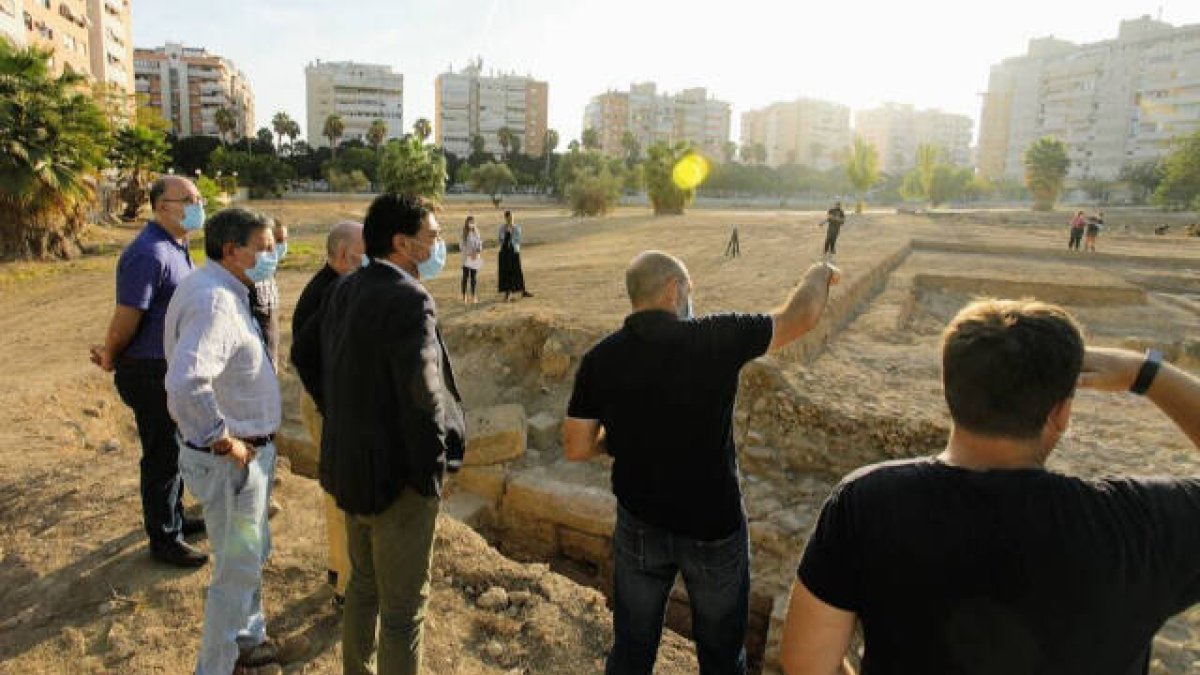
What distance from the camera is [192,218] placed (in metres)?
3.70

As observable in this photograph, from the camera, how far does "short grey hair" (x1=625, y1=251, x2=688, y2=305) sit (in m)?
2.47

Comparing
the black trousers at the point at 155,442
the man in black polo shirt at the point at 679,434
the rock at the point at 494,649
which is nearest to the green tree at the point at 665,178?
the black trousers at the point at 155,442

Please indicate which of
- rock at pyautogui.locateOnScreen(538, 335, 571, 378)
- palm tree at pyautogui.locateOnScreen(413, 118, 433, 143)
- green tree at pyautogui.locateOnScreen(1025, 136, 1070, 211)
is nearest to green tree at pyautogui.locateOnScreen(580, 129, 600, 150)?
palm tree at pyautogui.locateOnScreen(413, 118, 433, 143)

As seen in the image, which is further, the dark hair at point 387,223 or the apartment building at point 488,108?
the apartment building at point 488,108

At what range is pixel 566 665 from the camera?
344 centimetres

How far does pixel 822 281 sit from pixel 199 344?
2.36m

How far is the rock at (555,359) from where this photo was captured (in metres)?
8.68

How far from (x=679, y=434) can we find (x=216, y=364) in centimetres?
179

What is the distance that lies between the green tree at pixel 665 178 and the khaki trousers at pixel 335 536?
41857mm

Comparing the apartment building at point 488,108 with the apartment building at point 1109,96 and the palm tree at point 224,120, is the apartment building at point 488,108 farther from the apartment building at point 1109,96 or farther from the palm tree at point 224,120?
the apartment building at point 1109,96

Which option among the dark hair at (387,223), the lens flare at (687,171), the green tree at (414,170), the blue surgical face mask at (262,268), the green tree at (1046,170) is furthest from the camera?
the green tree at (1046,170)

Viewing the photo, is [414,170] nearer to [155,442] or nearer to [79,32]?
[79,32]

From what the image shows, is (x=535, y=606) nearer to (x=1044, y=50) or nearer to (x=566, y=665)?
(x=566, y=665)

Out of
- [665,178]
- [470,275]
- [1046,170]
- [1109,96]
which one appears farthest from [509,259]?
[1109,96]
